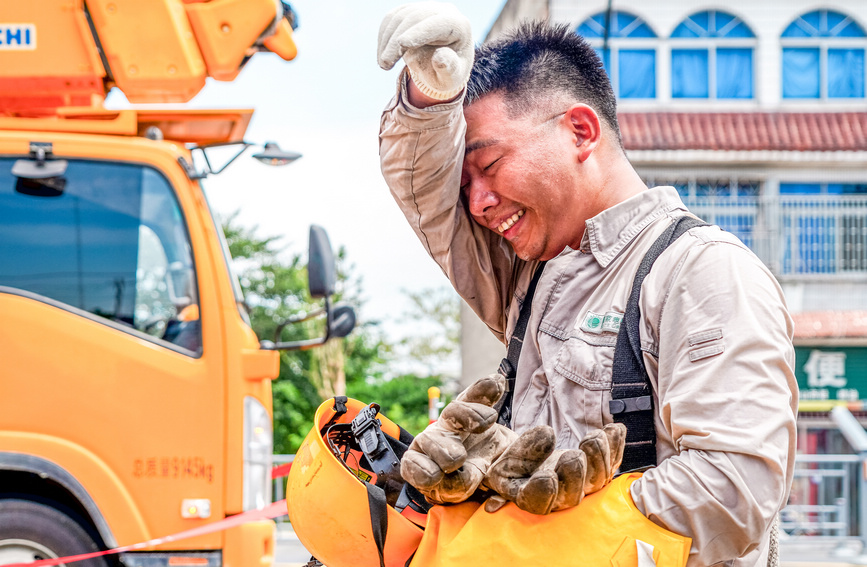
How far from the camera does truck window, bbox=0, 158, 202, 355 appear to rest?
4.35 metres

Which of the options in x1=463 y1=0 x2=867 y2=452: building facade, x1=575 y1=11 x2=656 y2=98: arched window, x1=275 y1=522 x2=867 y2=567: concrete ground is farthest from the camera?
x1=575 y1=11 x2=656 y2=98: arched window

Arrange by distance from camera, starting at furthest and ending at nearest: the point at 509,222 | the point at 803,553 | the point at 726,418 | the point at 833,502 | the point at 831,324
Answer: the point at 831,324, the point at 833,502, the point at 803,553, the point at 509,222, the point at 726,418

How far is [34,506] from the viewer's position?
423 centimetres

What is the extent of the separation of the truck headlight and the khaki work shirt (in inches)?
109

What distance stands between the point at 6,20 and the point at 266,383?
2.42 meters

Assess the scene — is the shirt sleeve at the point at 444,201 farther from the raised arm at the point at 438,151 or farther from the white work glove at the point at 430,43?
Result: the white work glove at the point at 430,43

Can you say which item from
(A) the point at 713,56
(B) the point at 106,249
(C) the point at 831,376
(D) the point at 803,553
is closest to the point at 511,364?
(B) the point at 106,249

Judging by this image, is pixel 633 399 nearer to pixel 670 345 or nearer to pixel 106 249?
pixel 670 345

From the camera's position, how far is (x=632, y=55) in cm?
1495

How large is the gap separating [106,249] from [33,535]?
4.79 feet

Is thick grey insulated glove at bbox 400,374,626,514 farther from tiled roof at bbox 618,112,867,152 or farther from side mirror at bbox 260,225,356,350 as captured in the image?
tiled roof at bbox 618,112,867,152

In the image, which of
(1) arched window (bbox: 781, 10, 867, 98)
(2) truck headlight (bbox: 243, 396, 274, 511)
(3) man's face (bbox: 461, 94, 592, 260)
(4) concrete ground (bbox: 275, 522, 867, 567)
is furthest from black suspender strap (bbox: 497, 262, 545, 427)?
(1) arched window (bbox: 781, 10, 867, 98)

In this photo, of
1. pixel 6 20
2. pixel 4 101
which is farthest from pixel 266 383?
pixel 6 20

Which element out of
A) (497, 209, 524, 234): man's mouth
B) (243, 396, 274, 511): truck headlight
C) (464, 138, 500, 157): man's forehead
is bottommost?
(243, 396, 274, 511): truck headlight
